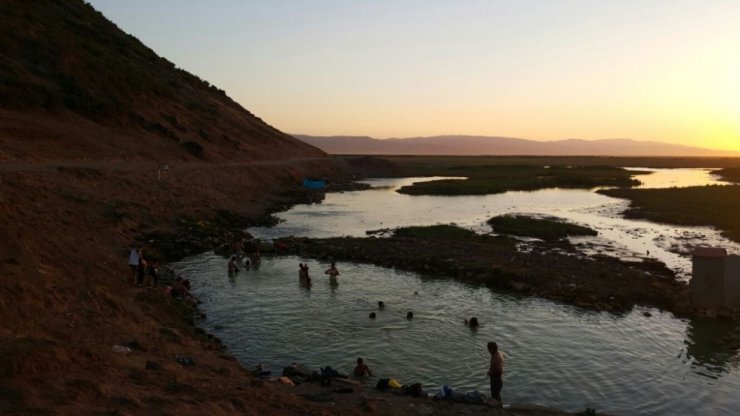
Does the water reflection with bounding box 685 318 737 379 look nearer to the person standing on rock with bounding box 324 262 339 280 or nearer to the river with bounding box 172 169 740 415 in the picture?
the river with bounding box 172 169 740 415

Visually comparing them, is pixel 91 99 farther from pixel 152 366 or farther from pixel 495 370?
pixel 495 370

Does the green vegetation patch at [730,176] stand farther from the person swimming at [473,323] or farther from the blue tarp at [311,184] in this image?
the person swimming at [473,323]

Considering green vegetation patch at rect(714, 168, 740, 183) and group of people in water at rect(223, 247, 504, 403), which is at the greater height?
green vegetation patch at rect(714, 168, 740, 183)

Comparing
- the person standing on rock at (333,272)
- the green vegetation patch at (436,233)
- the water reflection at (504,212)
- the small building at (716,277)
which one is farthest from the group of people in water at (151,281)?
the small building at (716,277)

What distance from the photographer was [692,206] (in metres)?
62.6

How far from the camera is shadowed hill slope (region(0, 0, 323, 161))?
55031 mm

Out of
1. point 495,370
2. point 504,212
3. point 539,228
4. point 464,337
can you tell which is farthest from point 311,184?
point 495,370

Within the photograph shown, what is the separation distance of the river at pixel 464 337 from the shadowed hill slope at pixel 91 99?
1113 inches

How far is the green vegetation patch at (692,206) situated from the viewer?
173ft

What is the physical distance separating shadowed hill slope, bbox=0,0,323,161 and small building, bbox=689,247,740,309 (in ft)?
151

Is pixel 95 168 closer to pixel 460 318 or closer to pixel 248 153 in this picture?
pixel 460 318

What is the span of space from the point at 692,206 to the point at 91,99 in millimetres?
72973

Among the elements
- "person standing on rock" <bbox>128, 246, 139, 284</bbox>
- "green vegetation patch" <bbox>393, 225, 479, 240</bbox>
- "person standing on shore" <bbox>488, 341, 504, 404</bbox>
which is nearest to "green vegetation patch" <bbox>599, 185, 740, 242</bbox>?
"green vegetation patch" <bbox>393, 225, 479, 240</bbox>

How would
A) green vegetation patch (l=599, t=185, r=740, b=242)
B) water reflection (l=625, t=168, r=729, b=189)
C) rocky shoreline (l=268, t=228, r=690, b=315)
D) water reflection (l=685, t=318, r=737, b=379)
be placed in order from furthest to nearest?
1. water reflection (l=625, t=168, r=729, b=189)
2. green vegetation patch (l=599, t=185, r=740, b=242)
3. rocky shoreline (l=268, t=228, r=690, b=315)
4. water reflection (l=685, t=318, r=737, b=379)
